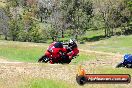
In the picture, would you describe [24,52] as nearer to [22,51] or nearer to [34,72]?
[22,51]

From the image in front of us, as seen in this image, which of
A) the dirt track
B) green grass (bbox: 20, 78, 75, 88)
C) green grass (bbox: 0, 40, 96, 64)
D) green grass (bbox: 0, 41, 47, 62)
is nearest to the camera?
green grass (bbox: 20, 78, 75, 88)

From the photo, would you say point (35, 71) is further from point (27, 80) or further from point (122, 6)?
point (122, 6)

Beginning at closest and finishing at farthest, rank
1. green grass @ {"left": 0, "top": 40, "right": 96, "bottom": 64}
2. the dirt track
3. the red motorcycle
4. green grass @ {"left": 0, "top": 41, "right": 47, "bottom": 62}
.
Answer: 1. the dirt track
2. the red motorcycle
3. green grass @ {"left": 0, "top": 40, "right": 96, "bottom": 64}
4. green grass @ {"left": 0, "top": 41, "right": 47, "bottom": 62}

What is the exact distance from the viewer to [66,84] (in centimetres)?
2256

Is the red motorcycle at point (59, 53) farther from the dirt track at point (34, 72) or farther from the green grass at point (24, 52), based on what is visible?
the green grass at point (24, 52)

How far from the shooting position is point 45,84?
2228 centimetres

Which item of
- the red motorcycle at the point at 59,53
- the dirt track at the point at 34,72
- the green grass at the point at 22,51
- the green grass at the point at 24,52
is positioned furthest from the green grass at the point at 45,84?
the green grass at the point at 22,51

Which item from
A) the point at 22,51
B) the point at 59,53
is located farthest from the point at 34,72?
the point at 22,51

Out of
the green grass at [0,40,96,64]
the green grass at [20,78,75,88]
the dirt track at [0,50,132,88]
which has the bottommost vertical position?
the green grass at [0,40,96,64]

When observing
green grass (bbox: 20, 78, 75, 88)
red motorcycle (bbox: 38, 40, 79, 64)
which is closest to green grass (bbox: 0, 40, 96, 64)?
red motorcycle (bbox: 38, 40, 79, 64)

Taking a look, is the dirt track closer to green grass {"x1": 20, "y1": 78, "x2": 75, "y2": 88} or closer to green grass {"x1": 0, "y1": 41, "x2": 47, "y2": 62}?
green grass {"x1": 20, "y1": 78, "x2": 75, "y2": 88}

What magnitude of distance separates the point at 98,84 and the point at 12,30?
90355 millimetres

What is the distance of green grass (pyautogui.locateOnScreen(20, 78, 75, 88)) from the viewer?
71.8 ft

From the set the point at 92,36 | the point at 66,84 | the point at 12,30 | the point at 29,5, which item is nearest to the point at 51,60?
the point at 66,84
